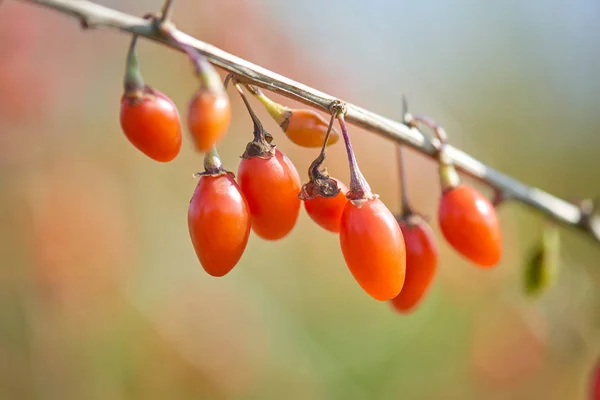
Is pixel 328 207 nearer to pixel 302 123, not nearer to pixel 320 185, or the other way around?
pixel 320 185

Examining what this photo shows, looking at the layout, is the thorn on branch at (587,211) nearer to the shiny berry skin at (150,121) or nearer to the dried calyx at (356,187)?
the dried calyx at (356,187)

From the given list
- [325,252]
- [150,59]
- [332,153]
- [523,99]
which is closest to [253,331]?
[325,252]

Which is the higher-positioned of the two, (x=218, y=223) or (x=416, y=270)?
(x=416, y=270)

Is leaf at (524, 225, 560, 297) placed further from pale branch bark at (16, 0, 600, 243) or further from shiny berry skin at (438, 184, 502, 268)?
shiny berry skin at (438, 184, 502, 268)

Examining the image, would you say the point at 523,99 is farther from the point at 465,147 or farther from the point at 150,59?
the point at 150,59

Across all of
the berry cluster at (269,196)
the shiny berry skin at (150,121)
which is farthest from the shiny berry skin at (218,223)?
the shiny berry skin at (150,121)

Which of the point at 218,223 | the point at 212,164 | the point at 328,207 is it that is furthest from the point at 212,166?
the point at 328,207

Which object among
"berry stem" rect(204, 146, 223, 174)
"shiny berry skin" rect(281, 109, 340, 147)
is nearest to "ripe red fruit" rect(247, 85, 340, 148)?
"shiny berry skin" rect(281, 109, 340, 147)

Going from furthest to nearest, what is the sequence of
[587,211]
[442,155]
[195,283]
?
1. [195,283]
2. [587,211]
3. [442,155]
